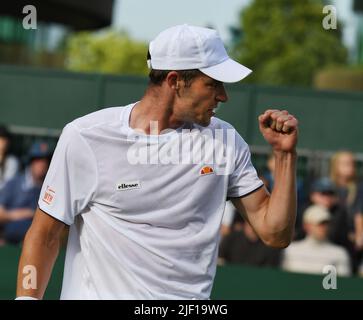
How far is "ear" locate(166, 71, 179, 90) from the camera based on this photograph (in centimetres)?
392

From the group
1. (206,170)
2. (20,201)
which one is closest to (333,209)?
(20,201)

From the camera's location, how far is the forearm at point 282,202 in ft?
12.6

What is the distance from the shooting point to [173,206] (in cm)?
392

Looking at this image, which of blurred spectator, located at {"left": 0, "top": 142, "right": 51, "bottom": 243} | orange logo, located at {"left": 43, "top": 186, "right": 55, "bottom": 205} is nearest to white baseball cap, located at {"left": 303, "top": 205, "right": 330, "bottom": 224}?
blurred spectator, located at {"left": 0, "top": 142, "right": 51, "bottom": 243}

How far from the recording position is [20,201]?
9.29 m

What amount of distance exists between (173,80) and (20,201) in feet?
18.3

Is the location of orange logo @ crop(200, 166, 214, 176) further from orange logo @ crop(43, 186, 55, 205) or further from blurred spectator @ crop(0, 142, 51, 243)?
blurred spectator @ crop(0, 142, 51, 243)

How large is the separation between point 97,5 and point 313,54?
114 feet

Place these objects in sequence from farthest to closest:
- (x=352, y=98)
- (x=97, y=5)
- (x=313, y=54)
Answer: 1. (x=313, y=54)
2. (x=97, y=5)
3. (x=352, y=98)

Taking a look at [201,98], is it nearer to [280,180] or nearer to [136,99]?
[280,180]

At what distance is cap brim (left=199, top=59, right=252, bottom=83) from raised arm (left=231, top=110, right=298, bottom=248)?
18 cm

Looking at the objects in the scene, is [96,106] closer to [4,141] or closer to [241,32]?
[4,141]

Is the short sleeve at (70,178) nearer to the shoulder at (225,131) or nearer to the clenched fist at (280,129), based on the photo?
the shoulder at (225,131)
